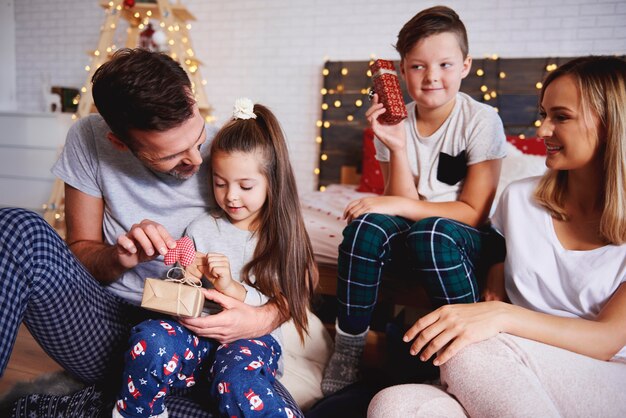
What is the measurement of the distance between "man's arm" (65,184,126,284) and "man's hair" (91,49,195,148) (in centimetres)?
31

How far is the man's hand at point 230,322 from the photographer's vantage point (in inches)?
41.5

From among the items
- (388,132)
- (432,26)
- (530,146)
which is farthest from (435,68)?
(530,146)

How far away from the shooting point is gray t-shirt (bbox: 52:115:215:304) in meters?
1.28

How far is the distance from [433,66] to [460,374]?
93 cm

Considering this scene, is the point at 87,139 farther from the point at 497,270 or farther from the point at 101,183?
the point at 497,270

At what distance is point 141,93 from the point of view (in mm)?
1037

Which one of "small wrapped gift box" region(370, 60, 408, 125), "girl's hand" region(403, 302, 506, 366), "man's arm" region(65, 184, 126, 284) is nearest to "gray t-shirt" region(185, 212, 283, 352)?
"man's arm" region(65, 184, 126, 284)

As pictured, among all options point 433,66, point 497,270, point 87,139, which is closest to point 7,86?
point 87,139

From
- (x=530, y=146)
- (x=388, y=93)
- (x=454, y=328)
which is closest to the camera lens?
(x=454, y=328)

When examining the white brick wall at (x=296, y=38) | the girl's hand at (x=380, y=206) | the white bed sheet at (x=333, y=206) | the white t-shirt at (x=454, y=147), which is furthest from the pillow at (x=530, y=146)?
the girl's hand at (x=380, y=206)

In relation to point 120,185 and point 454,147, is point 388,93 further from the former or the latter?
point 120,185

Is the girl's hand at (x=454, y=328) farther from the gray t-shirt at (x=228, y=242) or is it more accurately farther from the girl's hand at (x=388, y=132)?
the girl's hand at (x=388, y=132)

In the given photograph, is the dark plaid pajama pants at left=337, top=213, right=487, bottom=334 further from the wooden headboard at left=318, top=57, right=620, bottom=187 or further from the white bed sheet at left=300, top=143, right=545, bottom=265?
the wooden headboard at left=318, top=57, right=620, bottom=187

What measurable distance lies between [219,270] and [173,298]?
0.39 ft
